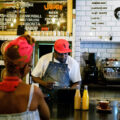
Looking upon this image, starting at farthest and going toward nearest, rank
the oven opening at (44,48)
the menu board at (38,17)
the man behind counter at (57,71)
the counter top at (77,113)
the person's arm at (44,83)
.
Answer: the menu board at (38,17)
the oven opening at (44,48)
the man behind counter at (57,71)
the person's arm at (44,83)
the counter top at (77,113)

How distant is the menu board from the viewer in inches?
176

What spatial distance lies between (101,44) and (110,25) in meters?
0.43

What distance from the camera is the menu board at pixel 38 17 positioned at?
176 inches

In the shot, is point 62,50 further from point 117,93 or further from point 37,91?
point 37,91

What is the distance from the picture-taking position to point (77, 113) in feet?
7.59

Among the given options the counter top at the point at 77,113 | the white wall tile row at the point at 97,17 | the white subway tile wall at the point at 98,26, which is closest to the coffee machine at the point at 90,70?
the white subway tile wall at the point at 98,26

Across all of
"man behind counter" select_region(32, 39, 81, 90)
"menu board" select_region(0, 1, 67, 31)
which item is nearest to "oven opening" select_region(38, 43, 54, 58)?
"menu board" select_region(0, 1, 67, 31)

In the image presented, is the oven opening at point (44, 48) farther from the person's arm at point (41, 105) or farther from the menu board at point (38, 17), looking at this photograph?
the person's arm at point (41, 105)

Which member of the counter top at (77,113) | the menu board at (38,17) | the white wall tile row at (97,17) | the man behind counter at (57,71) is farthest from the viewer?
the white wall tile row at (97,17)

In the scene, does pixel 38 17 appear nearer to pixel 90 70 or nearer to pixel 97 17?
pixel 97 17

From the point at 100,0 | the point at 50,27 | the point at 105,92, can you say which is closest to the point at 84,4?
the point at 100,0

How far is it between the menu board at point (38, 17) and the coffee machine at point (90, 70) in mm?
776

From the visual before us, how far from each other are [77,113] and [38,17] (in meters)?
2.59

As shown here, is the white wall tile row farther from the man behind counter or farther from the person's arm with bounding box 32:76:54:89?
the person's arm with bounding box 32:76:54:89
